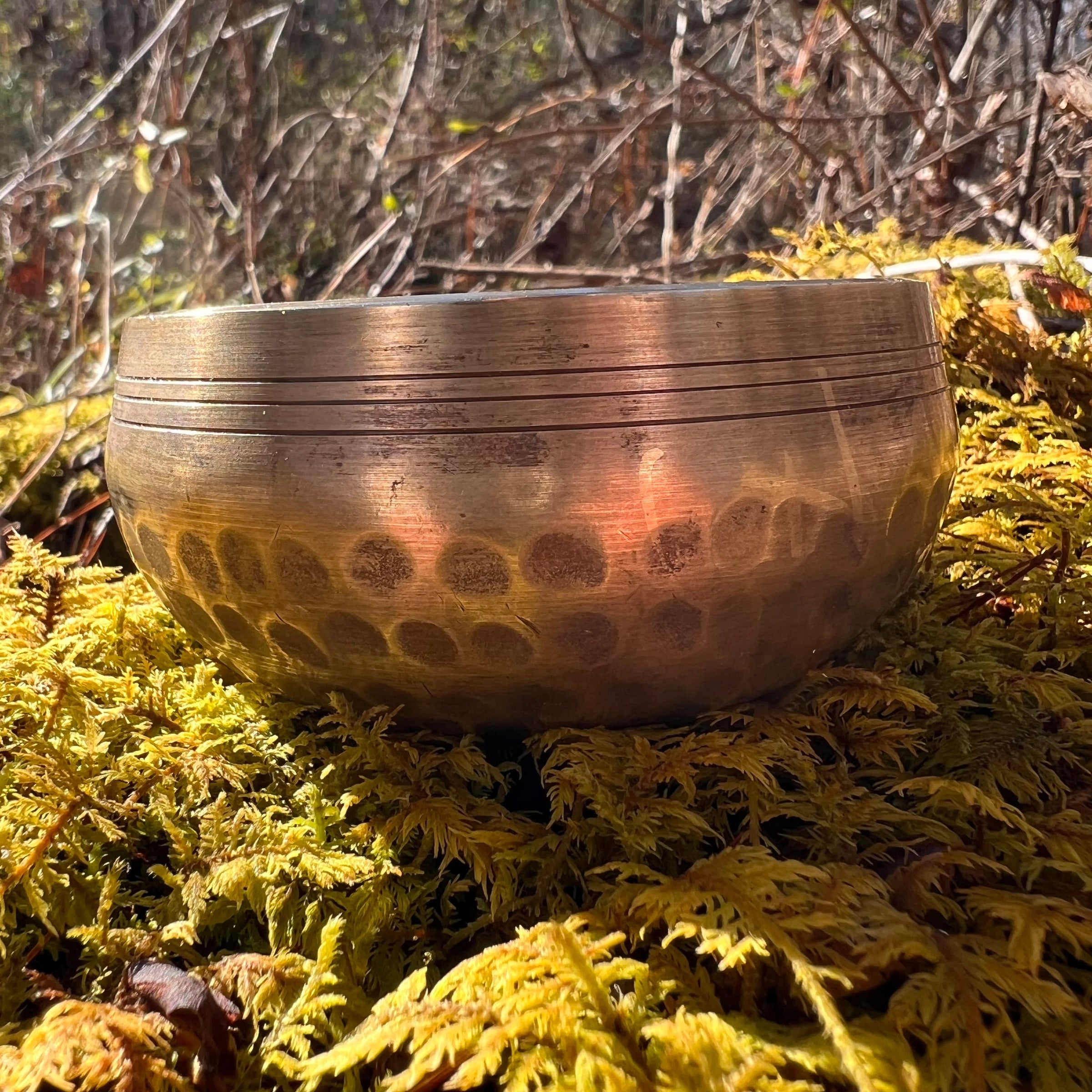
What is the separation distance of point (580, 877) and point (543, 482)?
0.24 meters

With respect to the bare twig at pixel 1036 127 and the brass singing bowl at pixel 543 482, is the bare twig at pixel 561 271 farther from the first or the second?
the brass singing bowl at pixel 543 482

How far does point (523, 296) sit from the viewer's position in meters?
0.54

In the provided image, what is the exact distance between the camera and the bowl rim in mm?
544

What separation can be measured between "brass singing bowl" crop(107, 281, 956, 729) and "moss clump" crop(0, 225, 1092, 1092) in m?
0.07

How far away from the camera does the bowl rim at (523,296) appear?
0.54 metres

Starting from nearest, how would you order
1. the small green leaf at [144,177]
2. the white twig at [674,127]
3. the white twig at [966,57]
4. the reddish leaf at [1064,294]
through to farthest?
the reddish leaf at [1064,294] → the white twig at [966,57] → the white twig at [674,127] → the small green leaf at [144,177]

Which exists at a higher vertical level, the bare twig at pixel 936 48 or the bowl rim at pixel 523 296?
the bowl rim at pixel 523 296

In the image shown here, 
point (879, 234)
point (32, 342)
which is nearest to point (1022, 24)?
point (879, 234)

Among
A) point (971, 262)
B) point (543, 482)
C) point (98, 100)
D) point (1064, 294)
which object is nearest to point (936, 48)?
point (971, 262)

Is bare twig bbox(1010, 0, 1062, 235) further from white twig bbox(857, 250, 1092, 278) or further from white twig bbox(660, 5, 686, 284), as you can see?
white twig bbox(660, 5, 686, 284)

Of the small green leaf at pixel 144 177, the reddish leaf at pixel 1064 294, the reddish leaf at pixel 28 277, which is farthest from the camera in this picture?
the reddish leaf at pixel 28 277

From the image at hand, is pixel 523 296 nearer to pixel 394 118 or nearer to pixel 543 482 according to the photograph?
pixel 543 482

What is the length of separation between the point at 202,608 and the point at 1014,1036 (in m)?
0.52

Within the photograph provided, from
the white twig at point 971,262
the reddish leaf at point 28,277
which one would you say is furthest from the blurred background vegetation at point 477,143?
the white twig at point 971,262
